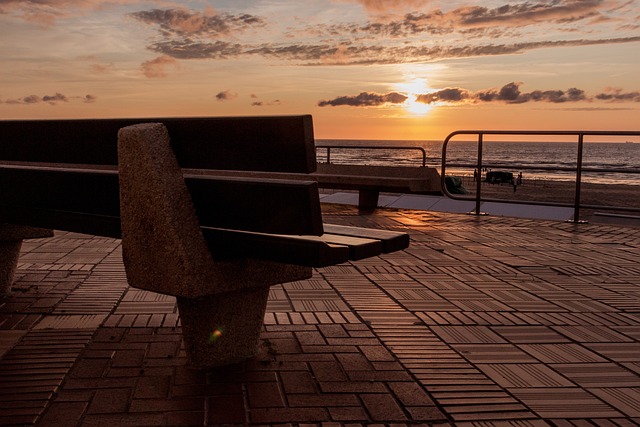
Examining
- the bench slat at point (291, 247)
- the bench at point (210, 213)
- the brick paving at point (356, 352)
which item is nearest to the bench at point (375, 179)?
the brick paving at point (356, 352)

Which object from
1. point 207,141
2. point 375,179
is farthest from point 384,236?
point 375,179

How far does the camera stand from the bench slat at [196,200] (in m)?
2.39

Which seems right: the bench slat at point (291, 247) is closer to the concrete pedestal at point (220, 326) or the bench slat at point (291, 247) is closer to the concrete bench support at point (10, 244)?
the concrete pedestal at point (220, 326)

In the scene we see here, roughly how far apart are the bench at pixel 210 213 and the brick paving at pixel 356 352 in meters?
0.33

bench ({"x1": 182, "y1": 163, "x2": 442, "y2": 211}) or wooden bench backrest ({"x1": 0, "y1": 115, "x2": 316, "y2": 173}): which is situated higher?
wooden bench backrest ({"x1": 0, "y1": 115, "x2": 316, "y2": 173})

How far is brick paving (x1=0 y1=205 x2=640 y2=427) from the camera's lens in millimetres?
2525

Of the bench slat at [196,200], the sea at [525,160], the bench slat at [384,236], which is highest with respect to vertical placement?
the bench slat at [196,200]

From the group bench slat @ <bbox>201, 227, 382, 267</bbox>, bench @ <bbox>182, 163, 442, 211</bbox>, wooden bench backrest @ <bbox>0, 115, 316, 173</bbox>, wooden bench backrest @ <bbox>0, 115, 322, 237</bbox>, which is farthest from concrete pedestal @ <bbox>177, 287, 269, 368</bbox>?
bench @ <bbox>182, 163, 442, 211</bbox>

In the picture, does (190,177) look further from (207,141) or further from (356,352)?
(356,352)

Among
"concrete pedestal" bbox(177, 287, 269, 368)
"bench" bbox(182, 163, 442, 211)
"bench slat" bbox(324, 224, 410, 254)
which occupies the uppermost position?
"bench slat" bbox(324, 224, 410, 254)

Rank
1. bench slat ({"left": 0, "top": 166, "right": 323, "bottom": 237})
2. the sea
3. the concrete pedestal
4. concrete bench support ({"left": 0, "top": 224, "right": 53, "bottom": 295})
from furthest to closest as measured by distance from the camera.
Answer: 1. the sea
2. concrete bench support ({"left": 0, "top": 224, "right": 53, "bottom": 295})
3. the concrete pedestal
4. bench slat ({"left": 0, "top": 166, "right": 323, "bottom": 237})

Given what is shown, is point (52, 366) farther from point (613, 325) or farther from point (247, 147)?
point (613, 325)

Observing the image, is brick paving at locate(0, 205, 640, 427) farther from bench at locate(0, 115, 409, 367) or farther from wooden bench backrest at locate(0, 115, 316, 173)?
wooden bench backrest at locate(0, 115, 316, 173)

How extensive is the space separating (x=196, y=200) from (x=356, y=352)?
40.4 inches
